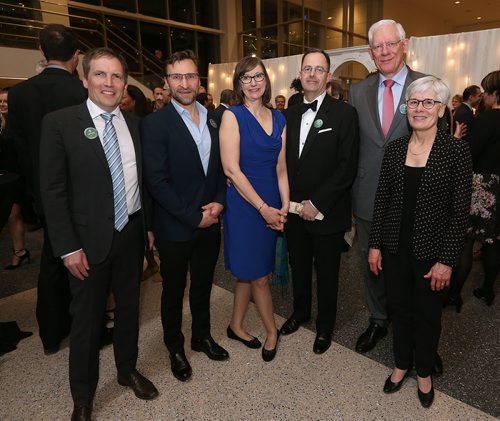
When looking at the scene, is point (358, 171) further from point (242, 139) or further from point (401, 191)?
point (242, 139)

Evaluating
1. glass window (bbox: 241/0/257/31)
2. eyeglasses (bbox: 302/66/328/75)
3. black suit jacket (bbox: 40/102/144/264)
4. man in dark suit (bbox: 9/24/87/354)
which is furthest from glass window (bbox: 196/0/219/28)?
black suit jacket (bbox: 40/102/144/264)

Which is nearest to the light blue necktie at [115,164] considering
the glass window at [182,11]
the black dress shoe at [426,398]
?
the black dress shoe at [426,398]

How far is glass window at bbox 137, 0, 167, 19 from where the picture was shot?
11.9 m

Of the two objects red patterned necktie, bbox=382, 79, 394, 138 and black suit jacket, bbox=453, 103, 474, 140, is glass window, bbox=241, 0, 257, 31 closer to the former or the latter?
black suit jacket, bbox=453, 103, 474, 140

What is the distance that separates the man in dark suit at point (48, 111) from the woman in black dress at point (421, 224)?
1.80 meters

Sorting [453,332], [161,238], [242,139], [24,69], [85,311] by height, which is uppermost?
[24,69]

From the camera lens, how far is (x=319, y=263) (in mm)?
2391

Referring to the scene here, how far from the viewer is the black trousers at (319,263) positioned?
2.35 meters

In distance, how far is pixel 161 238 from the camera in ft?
6.72

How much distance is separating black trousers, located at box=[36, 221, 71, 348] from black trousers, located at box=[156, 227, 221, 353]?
746 millimetres

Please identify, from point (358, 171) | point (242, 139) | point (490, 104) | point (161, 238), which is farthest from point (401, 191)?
point (490, 104)

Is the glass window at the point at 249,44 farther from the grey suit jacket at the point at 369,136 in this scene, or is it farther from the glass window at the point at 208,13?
the grey suit jacket at the point at 369,136

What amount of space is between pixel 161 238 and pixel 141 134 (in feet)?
1.85

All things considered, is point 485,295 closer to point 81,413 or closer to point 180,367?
point 180,367
